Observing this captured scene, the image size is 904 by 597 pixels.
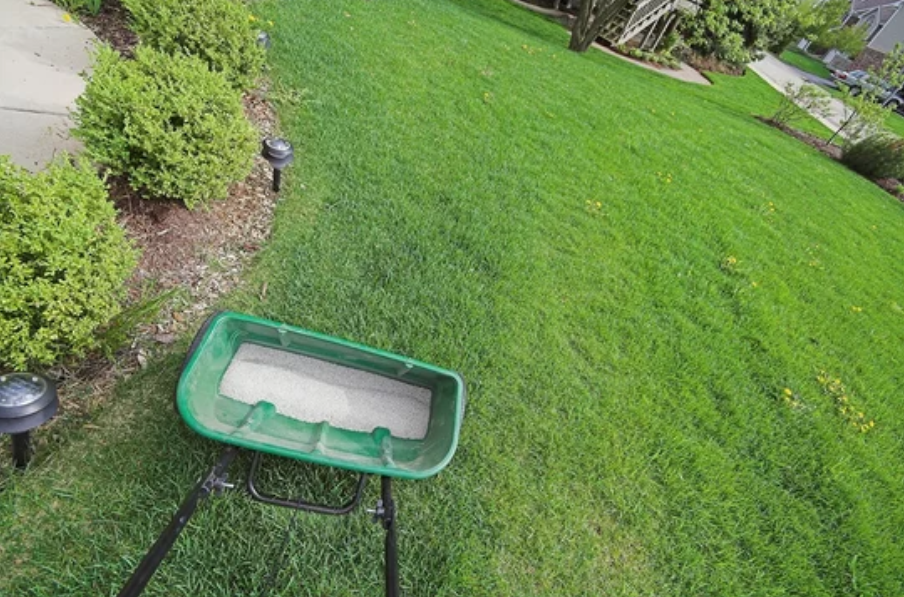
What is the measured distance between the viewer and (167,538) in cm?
124

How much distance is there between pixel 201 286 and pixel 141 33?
6.17 feet

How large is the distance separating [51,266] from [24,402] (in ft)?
1.73

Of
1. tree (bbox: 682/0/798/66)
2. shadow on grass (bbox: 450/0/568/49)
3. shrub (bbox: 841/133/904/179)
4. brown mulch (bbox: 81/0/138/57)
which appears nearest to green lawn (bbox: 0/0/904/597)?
brown mulch (bbox: 81/0/138/57)

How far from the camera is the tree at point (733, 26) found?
15.4 meters

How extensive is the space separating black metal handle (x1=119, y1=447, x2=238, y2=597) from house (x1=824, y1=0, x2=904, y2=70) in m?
44.8

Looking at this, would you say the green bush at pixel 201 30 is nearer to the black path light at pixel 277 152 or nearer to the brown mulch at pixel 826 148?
the black path light at pixel 277 152

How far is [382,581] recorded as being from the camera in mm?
1823

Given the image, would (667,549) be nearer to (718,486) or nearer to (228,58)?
(718,486)

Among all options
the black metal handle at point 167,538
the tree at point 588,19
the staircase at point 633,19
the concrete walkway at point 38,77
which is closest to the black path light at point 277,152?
the concrete walkway at point 38,77

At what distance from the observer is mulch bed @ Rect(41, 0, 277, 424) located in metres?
2.02

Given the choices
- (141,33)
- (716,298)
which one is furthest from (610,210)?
(141,33)

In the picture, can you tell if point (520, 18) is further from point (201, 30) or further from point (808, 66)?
point (808, 66)

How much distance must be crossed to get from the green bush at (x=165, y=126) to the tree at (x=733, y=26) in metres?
16.5

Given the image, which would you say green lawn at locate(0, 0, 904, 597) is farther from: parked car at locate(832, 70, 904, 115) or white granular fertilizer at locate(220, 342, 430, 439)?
parked car at locate(832, 70, 904, 115)
